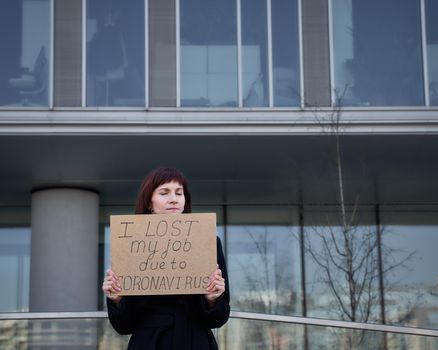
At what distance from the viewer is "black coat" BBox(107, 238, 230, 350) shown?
3.48 meters

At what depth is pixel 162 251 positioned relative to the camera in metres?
3.70

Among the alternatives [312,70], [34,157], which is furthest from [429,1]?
[34,157]

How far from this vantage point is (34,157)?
42.2ft

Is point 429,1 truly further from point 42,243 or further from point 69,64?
point 42,243

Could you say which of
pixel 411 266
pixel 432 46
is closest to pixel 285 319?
pixel 432 46

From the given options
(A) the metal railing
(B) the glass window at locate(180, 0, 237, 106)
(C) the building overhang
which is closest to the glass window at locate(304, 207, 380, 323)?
(C) the building overhang

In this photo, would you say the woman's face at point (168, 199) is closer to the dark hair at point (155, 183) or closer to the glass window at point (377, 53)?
the dark hair at point (155, 183)

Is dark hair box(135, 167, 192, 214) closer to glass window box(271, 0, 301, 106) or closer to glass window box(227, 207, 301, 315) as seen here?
glass window box(271, 0, 301, 106)

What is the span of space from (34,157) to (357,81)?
502 centimetres

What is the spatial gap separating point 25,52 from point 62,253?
11.7 feet

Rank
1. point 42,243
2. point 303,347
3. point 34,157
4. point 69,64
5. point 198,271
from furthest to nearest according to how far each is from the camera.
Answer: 1. point 42,243
2. point 34,157
3. point 69,64
4. point 303,347
5. point 198,271

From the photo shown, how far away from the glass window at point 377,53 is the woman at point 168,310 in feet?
27.9

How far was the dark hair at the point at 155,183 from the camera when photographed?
12.1 ft

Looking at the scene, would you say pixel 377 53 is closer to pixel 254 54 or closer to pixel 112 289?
pixel 254 54
